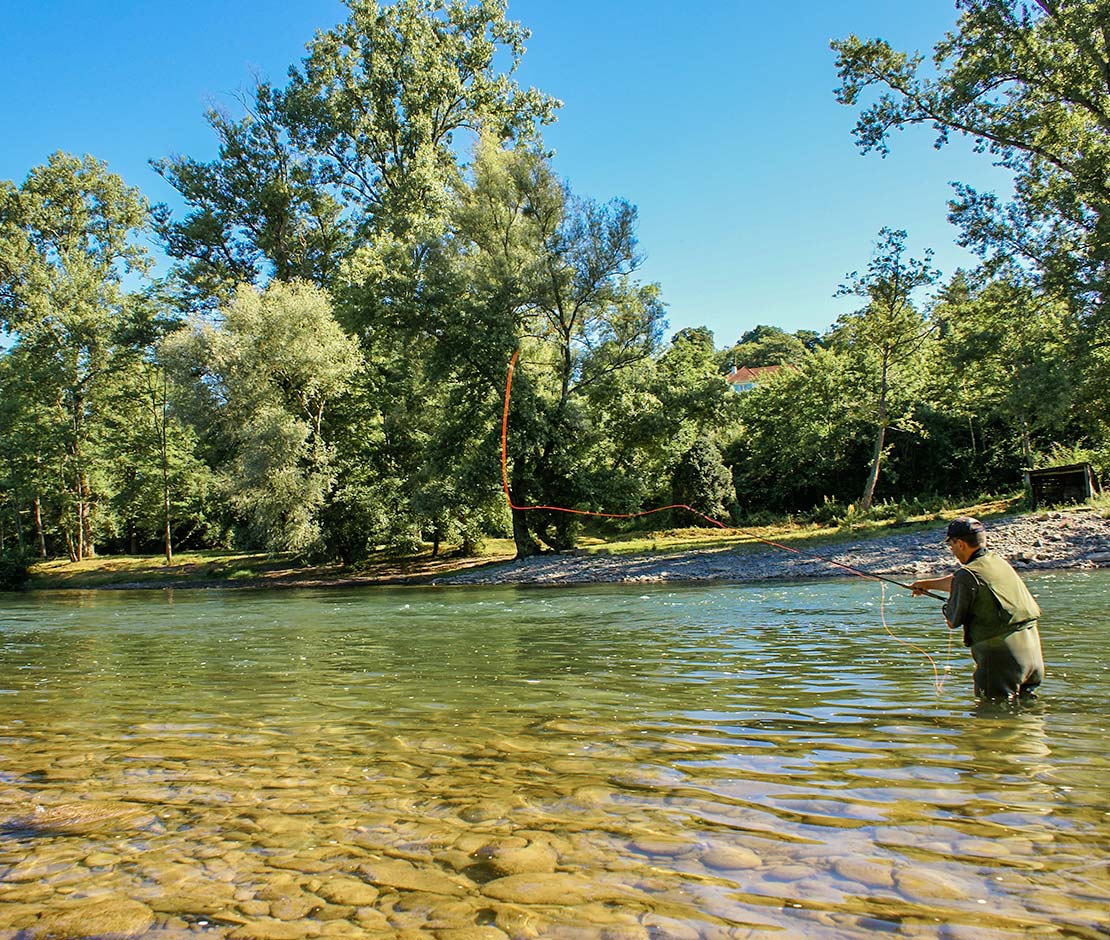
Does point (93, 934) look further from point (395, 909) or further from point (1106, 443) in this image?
point (1106, 443)

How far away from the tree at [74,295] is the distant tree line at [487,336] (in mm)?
229

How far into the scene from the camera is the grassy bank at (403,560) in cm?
2936

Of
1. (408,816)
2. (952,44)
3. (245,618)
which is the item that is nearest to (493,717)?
(408,816)

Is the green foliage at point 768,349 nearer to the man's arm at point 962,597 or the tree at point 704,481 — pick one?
the tree at point 704,481

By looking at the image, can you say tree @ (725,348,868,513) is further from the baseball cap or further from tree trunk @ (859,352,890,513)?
the baseball cap

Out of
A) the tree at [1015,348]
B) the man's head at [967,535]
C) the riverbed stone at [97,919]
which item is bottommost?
the riverbed stone at [97,919]

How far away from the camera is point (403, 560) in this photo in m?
37.8

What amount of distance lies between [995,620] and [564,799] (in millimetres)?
4151

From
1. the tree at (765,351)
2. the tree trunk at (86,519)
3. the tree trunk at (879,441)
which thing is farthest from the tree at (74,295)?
the tree at (765,351)

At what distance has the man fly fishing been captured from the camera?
6.99 m

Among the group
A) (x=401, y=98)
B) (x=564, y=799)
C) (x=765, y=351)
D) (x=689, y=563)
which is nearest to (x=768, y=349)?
(x=765, y=351)

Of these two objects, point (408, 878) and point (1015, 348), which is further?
point (1015, 348)

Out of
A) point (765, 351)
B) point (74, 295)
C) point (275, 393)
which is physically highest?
point (765, 351)

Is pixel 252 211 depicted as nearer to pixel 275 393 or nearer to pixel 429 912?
pixel 275 393
